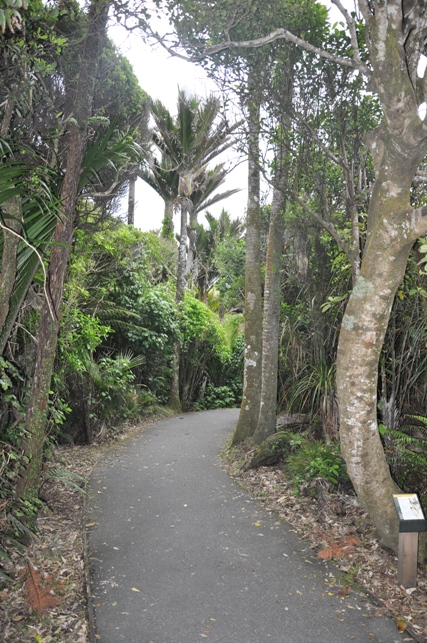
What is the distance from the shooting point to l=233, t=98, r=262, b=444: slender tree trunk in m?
9.12

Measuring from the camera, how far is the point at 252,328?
364 inches

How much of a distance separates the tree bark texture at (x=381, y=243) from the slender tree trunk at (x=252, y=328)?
4.69m

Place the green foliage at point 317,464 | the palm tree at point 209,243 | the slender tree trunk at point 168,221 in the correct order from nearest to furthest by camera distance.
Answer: the green foliage at point 317,464
the slender tree trunk at point 168,221
the palm tree at point 209,243

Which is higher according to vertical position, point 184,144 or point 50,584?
point 184,144

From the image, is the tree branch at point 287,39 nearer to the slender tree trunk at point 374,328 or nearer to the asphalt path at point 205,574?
the slender tree trunk at point 374,328

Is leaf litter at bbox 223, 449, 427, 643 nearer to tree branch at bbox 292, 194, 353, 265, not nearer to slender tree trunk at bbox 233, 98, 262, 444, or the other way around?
slender tree trunk at bbox 233, 98, 262, 444

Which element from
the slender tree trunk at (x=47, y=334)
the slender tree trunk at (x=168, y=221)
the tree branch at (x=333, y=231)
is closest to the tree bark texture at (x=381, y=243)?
the tree branch at (x=333, y=231)

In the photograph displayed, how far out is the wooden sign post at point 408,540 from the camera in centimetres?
418

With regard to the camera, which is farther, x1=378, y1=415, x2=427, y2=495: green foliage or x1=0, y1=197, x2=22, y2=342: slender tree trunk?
x1=378, y1=415, x2=427, y2=495: green foliage

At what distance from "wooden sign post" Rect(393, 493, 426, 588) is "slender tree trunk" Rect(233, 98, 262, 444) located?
4.92 m

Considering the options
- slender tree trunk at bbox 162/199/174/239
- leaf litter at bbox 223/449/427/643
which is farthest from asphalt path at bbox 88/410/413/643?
slender tree trunk at bbox 162/199/174/239

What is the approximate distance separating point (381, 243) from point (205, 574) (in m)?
3.38

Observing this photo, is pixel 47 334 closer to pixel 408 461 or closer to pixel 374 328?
pixel 374 328

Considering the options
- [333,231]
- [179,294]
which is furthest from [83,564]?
[179,294]
